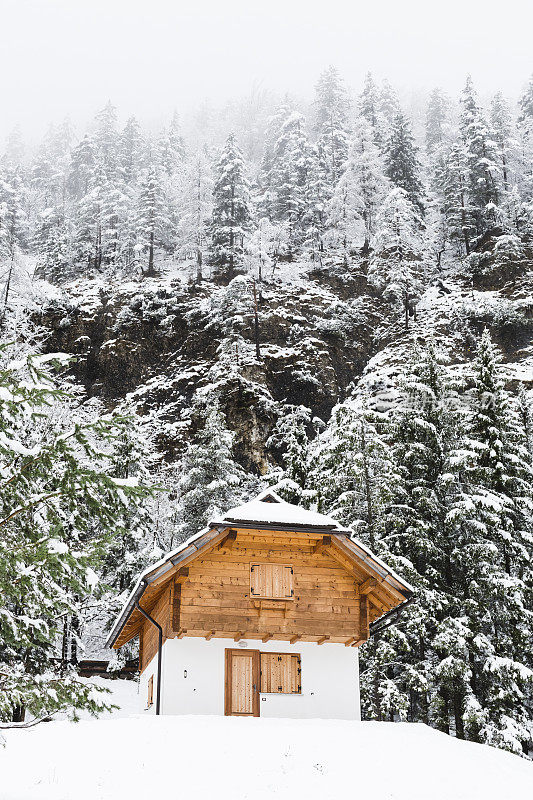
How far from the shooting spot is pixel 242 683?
21.7 meters

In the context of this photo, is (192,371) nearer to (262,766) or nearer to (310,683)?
(310,683)

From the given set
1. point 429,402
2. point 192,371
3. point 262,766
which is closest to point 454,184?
point 192,371

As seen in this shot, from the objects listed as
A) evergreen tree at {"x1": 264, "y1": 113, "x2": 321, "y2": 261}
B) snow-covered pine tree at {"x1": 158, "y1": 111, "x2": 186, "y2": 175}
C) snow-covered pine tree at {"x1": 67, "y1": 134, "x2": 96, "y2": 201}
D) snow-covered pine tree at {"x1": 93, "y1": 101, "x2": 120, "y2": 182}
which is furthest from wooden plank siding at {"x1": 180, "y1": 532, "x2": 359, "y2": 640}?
snow-covered pine tree at {"x1": 67, "y1": 134, "x2": 96, "y2": 201}

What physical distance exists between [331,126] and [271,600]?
71003 mm

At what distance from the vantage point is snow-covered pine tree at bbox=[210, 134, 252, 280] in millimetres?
64750

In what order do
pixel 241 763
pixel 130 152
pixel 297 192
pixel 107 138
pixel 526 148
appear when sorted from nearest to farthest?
pixel 241 763 < pixel 297 192 < pixel 526 148 < pixel 107 138 < pixel 130 152

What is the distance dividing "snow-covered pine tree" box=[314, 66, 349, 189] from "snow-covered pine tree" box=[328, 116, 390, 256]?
2.76 metres

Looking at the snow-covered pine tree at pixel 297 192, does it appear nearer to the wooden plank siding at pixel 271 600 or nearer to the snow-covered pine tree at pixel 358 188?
→ the snow-covered pine tree at pixel 358 188

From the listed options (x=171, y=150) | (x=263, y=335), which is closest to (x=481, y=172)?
(x=263, y=335)

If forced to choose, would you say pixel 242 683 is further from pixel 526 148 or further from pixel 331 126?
pixel 331 126

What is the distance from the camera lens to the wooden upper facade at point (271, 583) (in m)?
21.2

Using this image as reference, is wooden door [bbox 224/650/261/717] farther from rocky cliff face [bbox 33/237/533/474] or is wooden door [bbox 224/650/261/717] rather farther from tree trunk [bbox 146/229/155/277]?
tree trunk [bbox 146/229/155/277]

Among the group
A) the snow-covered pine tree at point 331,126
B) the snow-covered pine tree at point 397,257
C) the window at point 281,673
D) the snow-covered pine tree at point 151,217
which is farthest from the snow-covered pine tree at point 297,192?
the window at point 281,673

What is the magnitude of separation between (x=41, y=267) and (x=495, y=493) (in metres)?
48.4
